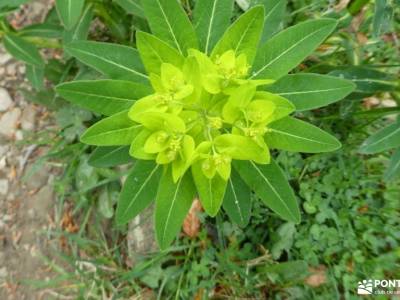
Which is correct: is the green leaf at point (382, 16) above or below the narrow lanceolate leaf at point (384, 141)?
above

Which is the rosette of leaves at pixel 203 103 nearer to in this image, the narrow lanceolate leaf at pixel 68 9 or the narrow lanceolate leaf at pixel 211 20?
the narrow lanceolate leaf at pixel 211 20

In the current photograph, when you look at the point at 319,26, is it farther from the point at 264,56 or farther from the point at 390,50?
the point at 390,50

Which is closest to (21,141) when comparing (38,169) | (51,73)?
(38,169)

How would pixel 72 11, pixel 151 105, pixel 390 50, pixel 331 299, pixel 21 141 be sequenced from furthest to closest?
pixel 21 141, pixel 390 50, pixel 331 299, pixel 72 11, pixel 151 105

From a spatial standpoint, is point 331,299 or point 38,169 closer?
point 331,299

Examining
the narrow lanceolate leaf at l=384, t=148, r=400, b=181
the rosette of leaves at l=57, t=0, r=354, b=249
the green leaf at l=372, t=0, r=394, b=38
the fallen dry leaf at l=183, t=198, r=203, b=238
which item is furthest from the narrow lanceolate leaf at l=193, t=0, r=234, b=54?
the fallen dry leaf at l=183, t=198, r=203, b=238

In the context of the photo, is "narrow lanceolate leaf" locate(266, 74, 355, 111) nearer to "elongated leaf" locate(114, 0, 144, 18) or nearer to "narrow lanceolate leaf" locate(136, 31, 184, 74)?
"narrow lanceolate leaf" locate(136, 31, 184, 74)

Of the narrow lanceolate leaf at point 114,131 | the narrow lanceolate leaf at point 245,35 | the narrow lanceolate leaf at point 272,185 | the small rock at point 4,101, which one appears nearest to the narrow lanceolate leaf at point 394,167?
the narrow lanceolate leaf at point 272,185
